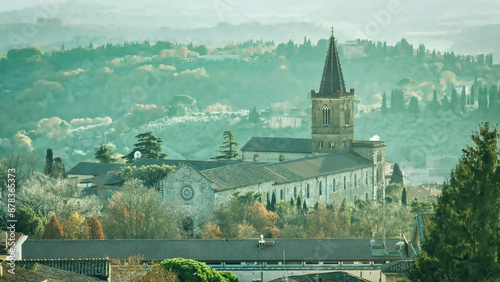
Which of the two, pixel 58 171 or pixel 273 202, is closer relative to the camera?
pixel 273 202

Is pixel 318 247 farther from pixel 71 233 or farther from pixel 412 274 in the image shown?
pixel 412 274

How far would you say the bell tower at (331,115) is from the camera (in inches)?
4311

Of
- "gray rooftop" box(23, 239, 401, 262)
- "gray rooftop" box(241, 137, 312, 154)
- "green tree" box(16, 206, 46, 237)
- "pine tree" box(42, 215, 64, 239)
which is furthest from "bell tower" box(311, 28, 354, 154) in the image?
"gray rooftop" box(23, 239, 401, 262)

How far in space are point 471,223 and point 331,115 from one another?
80.0m

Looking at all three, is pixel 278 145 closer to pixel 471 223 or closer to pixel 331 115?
pixel 331 115

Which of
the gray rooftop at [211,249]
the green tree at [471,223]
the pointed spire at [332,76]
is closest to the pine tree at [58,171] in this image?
the pointed spire at [332,76]

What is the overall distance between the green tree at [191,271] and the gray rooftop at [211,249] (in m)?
4.96

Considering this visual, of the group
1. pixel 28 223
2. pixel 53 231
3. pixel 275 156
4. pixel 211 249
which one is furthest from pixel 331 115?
pixel 211 249

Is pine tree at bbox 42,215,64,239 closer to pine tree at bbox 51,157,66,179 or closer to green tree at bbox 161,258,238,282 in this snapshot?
green tree at bbox 161,258,238,282

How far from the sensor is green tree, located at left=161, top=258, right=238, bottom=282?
47.7 meters

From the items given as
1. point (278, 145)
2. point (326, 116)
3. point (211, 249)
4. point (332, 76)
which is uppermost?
point (332, 76)

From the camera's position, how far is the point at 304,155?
108562mm

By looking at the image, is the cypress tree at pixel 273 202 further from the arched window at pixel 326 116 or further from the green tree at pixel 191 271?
the green tree at pixel 191 271

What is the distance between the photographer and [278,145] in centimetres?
10950
